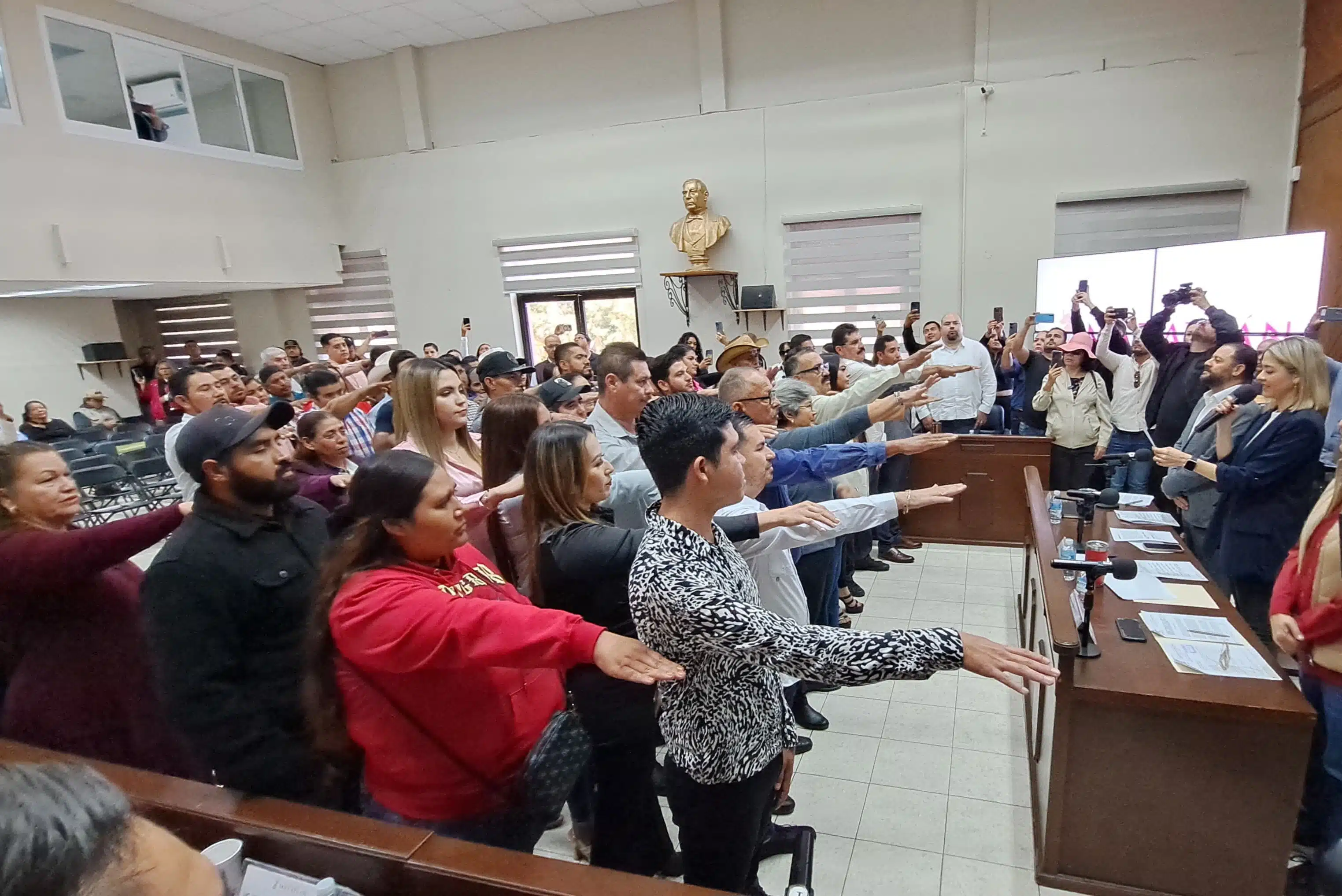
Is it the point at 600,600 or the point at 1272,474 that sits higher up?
the point at 600,600

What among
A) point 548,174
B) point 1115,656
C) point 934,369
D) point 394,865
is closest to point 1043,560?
point 1115,656

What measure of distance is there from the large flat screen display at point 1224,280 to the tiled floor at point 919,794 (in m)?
3.34

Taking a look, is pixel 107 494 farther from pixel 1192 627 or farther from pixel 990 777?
pixel 1192 627

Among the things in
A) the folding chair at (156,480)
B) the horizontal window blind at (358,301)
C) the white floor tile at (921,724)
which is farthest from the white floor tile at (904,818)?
the horizontal window blind at (358,301)

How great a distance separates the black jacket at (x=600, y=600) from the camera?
64.3 inches

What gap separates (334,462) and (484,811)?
1705 millimetres

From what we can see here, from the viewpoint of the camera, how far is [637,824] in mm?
1789

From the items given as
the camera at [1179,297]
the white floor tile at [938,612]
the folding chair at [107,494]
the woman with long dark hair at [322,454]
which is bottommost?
the white floor tile at [938,612]

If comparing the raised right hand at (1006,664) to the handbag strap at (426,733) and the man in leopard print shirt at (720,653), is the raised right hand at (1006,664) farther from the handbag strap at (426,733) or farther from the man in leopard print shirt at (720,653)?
the handbag strap at (426,733)

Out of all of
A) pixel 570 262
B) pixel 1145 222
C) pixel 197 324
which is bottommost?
pixel 197 324

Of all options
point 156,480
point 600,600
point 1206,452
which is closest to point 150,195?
point 156,480

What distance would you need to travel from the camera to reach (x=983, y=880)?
210cm

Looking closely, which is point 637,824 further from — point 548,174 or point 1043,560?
point 548,174

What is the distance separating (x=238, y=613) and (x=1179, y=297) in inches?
212
